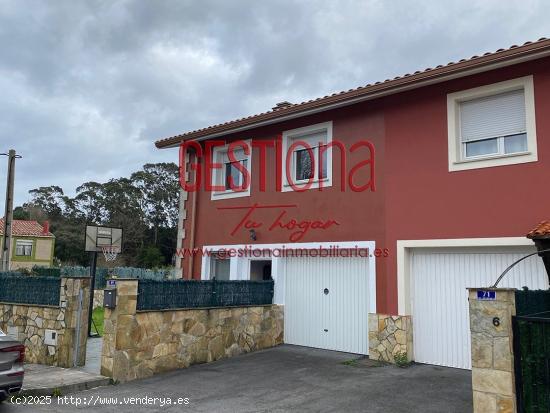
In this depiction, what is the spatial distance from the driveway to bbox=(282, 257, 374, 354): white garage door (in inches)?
30.5

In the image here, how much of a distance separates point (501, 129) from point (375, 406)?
5467 mm

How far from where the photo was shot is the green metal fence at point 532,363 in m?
4.85

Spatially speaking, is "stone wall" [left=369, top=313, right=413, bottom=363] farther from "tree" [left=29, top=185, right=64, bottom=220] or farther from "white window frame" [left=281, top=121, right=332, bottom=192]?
"tree" [left=29, top=185, right=64, bottom=220]

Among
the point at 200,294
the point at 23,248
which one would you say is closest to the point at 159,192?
the point at 23,248

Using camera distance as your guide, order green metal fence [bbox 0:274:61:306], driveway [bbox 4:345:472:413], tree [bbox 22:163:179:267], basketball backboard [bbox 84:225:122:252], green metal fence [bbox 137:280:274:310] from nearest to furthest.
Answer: driveway [bbox 4:345:472:413]
green metal fence [bbox 137:280:274:310]
green metal fence [bbox 0:274:61:306]
basketball backboard [bbox 84:225:122:252]
tree [bbox 22:163:179:267]

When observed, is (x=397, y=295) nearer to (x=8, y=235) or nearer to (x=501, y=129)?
(x=501, y=129)

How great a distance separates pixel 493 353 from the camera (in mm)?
5195

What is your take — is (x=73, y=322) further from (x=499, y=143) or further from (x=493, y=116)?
(x=493, y=116)

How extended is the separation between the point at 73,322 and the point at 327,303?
538 cm

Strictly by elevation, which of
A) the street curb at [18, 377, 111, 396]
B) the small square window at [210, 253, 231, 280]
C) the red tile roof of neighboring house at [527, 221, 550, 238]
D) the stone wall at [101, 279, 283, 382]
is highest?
the red tile roof of neighboring house at [527, 221, 550, 238]

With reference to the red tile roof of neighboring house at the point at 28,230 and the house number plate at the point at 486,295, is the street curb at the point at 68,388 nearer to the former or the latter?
the house number plate at the point at 486,295

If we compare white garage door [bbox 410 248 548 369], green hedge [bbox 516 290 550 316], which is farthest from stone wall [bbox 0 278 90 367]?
green hedge [bbox 516 290 550 316]

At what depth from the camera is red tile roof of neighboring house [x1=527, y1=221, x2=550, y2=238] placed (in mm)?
7380

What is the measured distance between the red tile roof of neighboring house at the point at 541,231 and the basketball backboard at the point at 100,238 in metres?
8.85
